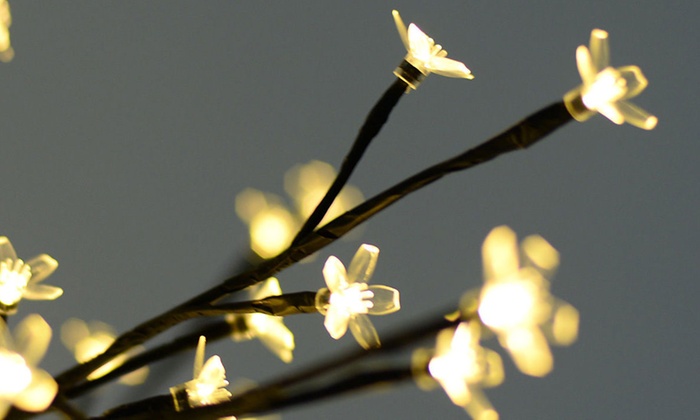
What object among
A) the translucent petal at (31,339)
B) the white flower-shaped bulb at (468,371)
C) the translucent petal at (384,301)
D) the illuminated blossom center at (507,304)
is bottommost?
the white flower-shaped bulb at (468,371)

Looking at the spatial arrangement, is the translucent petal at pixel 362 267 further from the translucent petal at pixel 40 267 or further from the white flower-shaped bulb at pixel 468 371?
the translucent petal at pixel 40 267

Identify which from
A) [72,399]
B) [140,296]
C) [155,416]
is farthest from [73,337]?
[155,416]

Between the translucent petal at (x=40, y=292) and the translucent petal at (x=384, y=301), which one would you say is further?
the translucent petal at (x=40, y=292)

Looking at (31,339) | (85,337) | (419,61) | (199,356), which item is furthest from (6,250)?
(419,61)

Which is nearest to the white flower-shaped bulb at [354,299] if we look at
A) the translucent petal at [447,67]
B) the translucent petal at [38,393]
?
the translucent petal at [447,67]

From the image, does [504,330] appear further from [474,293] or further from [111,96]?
[111,96]

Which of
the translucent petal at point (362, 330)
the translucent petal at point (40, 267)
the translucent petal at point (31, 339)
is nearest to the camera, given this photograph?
the translucent petal at point (362, 330)
